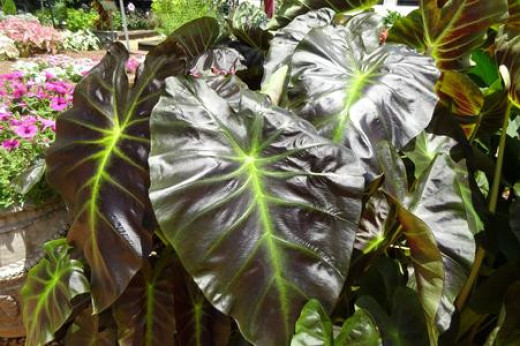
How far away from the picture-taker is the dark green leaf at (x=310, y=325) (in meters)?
0.83

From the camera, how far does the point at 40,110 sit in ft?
6.21

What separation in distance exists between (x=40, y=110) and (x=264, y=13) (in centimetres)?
129

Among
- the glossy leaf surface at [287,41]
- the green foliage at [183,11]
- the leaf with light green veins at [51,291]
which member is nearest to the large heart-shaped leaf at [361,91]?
the glossy leaf surface at [287,41]

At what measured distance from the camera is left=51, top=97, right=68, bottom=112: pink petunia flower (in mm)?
1852

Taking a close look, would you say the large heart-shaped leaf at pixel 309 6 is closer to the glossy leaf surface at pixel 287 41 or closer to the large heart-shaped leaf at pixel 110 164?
the glossy leaf surface at pixel 287 41

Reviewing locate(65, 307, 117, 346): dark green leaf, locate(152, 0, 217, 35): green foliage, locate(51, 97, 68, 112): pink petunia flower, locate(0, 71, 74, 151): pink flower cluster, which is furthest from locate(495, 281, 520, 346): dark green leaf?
locate(152, 0, 217, 35): green foliage

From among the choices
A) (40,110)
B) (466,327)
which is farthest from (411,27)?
(40,110)

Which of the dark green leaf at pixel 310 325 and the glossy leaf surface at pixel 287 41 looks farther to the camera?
the glossy leaf surface at pixel 287 41

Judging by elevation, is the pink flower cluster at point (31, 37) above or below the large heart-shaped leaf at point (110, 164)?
below

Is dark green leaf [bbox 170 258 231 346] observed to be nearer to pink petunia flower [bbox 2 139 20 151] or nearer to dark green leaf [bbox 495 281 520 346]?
dark green leaf [bbox 495 281 520 346]

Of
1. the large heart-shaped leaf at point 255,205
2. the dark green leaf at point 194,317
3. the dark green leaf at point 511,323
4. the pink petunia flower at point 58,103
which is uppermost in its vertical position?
the large heart-shaped leaf at point 255,205

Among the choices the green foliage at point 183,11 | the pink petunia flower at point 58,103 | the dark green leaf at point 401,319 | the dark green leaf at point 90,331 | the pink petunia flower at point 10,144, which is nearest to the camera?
the dark green leaf at point 401,319

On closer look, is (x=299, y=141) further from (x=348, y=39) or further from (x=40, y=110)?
(x=40, y=110)

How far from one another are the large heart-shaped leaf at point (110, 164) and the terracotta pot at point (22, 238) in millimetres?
412
